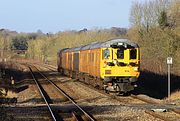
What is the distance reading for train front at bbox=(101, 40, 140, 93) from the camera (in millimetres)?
24250

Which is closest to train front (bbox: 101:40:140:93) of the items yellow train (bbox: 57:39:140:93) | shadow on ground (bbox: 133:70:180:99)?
yellow train (bbox: 57:39:140:93)

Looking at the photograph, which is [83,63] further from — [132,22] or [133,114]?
[132,22]

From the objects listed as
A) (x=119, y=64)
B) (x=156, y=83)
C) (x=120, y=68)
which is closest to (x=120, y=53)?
(x=119, y=64)

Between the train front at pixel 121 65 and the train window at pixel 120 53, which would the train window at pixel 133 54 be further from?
the train window at pixel 120 53

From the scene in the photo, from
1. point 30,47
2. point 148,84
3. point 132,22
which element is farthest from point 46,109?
point 30,47

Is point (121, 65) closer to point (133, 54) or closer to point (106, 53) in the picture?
point (133, 54)

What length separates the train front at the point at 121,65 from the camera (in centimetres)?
2425

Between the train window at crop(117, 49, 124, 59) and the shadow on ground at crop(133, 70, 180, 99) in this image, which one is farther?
the shadow on ground at crop(133, 70, 180, 99)

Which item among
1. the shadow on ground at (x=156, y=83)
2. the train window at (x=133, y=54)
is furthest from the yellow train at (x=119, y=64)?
the shadow on ground at (x=156, y=83)

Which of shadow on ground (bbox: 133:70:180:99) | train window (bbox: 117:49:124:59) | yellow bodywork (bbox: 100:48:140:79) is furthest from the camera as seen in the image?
shadow on ground (bbox: 133:70:180:99)

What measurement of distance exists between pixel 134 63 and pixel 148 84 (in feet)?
40.8

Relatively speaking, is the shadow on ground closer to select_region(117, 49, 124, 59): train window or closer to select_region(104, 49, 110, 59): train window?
select_region(117, 49, 124, 59): train window

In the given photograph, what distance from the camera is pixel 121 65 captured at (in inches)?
954

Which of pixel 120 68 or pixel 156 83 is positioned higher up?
pixel 120 68
